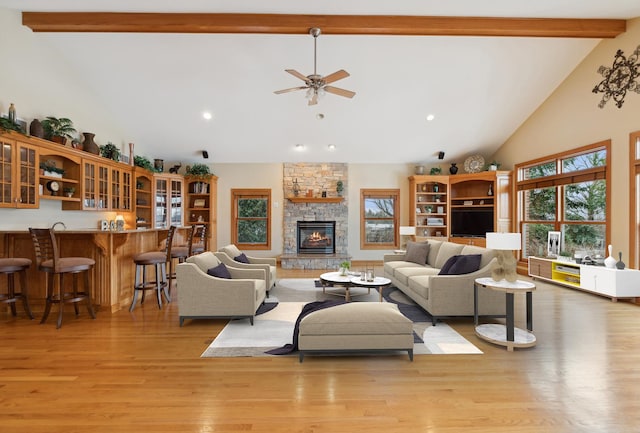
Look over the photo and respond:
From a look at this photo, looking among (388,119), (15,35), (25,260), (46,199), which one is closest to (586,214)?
(388,119)

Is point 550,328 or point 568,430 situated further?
point 550,328

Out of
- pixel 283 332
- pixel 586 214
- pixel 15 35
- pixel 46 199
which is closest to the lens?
pixel 283 332

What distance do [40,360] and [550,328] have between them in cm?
531

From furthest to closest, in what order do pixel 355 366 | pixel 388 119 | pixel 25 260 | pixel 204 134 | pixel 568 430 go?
pixel 204 134 → pixel 388 119 → pixel 25 260 → pixel 355 366 → pixel 568 430

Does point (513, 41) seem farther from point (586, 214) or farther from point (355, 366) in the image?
point (355, 366)

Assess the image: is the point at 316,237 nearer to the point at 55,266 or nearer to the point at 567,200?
the point at 567,200

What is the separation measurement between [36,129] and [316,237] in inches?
244

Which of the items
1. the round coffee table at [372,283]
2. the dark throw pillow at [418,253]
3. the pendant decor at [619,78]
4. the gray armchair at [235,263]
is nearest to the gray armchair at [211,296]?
the gray armchair at [235,263]

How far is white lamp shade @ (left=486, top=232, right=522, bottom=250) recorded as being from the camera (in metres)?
3.40

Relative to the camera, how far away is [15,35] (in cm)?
496

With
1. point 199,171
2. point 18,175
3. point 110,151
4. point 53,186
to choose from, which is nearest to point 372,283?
point 18,175

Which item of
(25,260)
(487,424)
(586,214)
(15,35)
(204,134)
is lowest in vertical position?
(487,424)

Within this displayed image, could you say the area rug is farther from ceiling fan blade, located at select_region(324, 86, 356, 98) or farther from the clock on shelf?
the clock on shelf

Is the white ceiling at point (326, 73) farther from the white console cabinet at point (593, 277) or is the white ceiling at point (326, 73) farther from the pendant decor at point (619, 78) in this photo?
the white console cabinet at point (593, 277)
